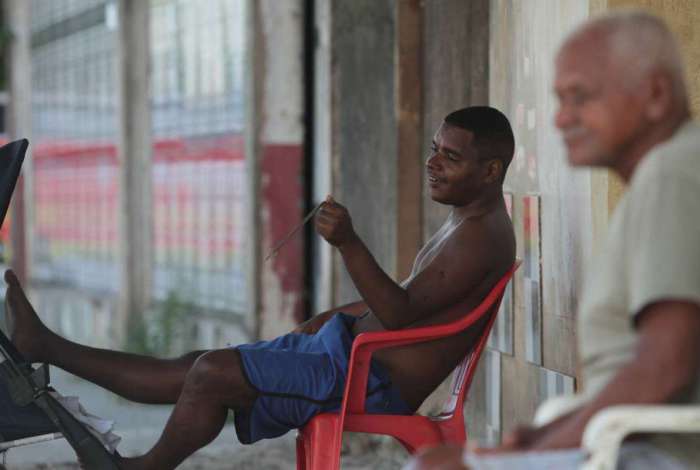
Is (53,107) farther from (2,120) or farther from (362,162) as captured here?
(362,162)

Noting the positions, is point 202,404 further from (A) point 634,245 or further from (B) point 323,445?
(A) point 634,245

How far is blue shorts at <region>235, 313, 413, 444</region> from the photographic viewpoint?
3.47m

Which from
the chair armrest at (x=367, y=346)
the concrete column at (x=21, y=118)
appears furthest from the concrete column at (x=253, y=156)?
the concrete column at (x=21, y=118)

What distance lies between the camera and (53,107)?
12.3 meters

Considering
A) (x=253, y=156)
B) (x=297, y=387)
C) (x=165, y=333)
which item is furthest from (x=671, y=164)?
(x=165, y=333)

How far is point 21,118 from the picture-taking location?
42.4 feet

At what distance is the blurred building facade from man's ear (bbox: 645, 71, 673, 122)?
5.05 ft

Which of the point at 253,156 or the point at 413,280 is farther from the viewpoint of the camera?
the point at 253,156

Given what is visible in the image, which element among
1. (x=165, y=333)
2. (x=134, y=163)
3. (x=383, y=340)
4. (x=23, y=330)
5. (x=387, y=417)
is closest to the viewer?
(x=383, y=340)

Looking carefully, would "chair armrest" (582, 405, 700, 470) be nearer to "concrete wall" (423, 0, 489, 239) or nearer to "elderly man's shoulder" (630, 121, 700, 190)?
"elderly man's shoulder" (630, 121, 700, 190)

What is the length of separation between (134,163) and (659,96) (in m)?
7.96

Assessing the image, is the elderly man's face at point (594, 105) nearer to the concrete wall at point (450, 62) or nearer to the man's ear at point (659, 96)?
the man's ear at point (659, 96)

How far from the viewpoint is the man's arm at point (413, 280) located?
3436mm

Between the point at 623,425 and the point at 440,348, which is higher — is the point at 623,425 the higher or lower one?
the higher one
